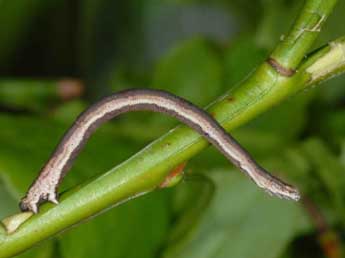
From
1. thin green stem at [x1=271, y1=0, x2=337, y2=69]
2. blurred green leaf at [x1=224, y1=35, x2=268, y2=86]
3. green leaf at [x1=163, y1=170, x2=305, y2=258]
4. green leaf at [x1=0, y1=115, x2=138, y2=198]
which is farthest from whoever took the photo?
blurred green leaf at [x1=224, y1=35, x2=268, y2=86]

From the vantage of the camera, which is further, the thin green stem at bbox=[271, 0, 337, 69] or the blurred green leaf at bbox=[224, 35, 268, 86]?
the blurred green leaf at bbox=[224, 35, 268, 86]

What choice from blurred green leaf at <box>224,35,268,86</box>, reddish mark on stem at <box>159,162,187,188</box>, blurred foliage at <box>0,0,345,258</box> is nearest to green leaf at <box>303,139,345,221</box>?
blurred foliage at <box>0,0,345,258</box>

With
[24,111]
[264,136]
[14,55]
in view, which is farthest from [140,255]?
[14,55]

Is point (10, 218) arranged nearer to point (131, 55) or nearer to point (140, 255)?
point (140, 255)

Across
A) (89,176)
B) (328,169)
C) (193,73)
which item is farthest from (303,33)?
(193,73)

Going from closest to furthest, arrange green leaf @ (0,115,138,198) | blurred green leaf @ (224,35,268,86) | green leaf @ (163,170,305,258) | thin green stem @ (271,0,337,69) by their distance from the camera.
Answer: thin green stem @ (271,0,337,69) → green leaf @ (0,115,138,198) → green leaf @ (163,170,305,258) → blurred green leaf @ (224,35,268,86)

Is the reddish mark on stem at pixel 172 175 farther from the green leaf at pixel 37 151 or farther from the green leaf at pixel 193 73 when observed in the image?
the green leaf at pixel 193 73

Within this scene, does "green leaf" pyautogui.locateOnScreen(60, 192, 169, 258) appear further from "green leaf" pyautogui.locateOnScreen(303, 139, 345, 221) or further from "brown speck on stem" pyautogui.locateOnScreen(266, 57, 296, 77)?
"brown speck on stem" pyautogui.locateOnScreen(266, 57, 296, 77)

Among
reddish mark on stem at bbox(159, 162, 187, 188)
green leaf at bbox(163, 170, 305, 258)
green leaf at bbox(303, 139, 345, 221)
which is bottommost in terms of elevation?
green leaf at bbox(163, 170, 305, 258)
